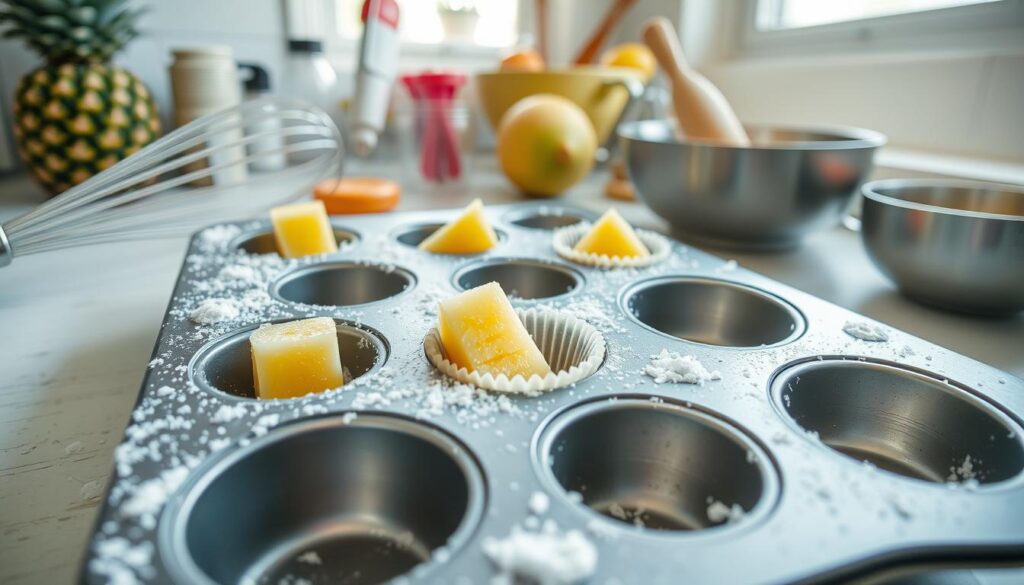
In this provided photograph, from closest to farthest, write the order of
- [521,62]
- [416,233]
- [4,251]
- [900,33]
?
[4,251]
[416,233]
[900,33]
[521,62]

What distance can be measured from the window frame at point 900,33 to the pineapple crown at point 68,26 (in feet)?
4.44

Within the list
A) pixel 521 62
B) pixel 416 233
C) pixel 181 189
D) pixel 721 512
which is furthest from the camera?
pixel 521 62

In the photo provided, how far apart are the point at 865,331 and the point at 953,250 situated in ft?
0.59

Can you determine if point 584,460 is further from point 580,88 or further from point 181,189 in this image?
point 181,189

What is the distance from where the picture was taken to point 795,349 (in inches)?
21.5

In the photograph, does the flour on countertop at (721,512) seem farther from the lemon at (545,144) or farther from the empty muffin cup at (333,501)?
the lemon at (545,144)

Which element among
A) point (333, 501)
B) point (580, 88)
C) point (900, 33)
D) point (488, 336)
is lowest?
point (333, 501)

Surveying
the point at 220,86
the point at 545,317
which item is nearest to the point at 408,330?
the point at 545,317

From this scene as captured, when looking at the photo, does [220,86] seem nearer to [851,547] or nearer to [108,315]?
Answer: [108,315]

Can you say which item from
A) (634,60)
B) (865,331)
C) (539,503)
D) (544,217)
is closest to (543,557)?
(539,503)

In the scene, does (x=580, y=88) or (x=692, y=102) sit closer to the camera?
(x=692, y=102)

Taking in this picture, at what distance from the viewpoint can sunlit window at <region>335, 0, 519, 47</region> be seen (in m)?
1.77

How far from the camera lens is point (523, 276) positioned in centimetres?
81

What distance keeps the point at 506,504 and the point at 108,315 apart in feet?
2.04
